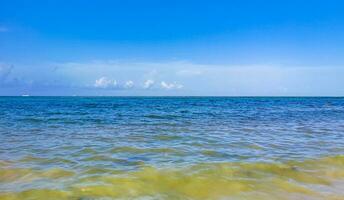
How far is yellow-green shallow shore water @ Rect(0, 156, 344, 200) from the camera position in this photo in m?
5.32

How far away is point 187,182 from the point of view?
6.07 metres

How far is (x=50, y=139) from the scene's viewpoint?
469 inches

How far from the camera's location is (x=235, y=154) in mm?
8852

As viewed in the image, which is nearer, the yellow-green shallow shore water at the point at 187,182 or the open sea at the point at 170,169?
the yellow-green shallow shore water at the point at 187,182

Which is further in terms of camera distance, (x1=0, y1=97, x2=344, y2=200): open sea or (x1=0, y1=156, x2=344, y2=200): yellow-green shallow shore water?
(x1=0, y1=97, x2=344, y2=200): open sea

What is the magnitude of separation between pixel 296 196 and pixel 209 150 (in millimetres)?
4317

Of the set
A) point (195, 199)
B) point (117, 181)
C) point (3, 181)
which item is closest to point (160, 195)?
point (195, 199)

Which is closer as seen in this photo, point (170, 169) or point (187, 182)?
point (187, 182)

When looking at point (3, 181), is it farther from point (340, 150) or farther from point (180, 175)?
point (340, 150)

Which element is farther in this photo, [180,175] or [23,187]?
[180,175]

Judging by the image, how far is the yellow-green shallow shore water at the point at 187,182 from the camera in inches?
209

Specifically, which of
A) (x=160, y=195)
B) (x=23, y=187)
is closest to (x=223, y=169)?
(x=160, y=195)

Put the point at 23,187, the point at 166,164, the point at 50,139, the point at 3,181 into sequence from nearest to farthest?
the point at 23,187, the point at 3,181, the point at 166,164, the point at 50,139

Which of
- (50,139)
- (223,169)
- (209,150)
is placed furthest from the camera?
(50,139)
